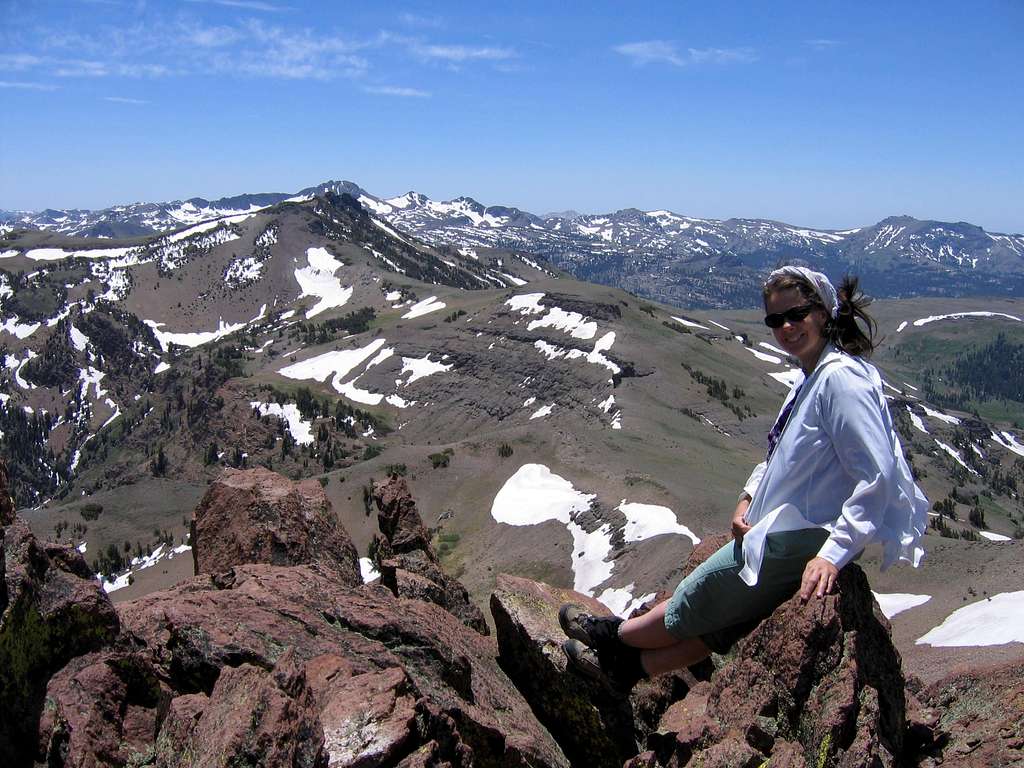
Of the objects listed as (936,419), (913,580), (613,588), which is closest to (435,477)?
(613,588)

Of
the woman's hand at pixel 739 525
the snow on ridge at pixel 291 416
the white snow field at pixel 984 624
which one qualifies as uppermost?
the woman's hand at pixel 739 525

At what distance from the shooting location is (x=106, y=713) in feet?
25.2

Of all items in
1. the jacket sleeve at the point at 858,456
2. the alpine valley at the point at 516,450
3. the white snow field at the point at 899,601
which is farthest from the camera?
the alpine valley at the point at 516,450

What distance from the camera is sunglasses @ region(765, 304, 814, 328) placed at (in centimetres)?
696

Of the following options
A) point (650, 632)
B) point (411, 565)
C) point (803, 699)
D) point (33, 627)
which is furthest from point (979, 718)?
point (411, 565)

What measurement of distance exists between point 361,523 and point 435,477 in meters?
7.73

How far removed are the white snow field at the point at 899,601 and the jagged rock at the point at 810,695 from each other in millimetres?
24066

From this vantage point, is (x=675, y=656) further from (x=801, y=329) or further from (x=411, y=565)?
(x=411, y=565)

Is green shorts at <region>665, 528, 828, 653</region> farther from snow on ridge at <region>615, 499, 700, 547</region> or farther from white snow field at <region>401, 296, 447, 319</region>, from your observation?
white snow field at <region>401, 296, 447, 319</region>

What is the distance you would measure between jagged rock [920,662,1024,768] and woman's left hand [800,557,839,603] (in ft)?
7.42

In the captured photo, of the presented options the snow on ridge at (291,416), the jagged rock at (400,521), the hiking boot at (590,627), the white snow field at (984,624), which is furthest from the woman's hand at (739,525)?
the snow on ridge at (291,416)

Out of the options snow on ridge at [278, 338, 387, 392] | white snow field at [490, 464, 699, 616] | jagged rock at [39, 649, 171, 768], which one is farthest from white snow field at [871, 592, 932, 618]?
snow on ridge at [278, 338, 387, 392]

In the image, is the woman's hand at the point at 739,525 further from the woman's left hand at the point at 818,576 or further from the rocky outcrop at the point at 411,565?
the rocky outcrop at the point at 411,565

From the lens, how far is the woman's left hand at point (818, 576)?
629cm
